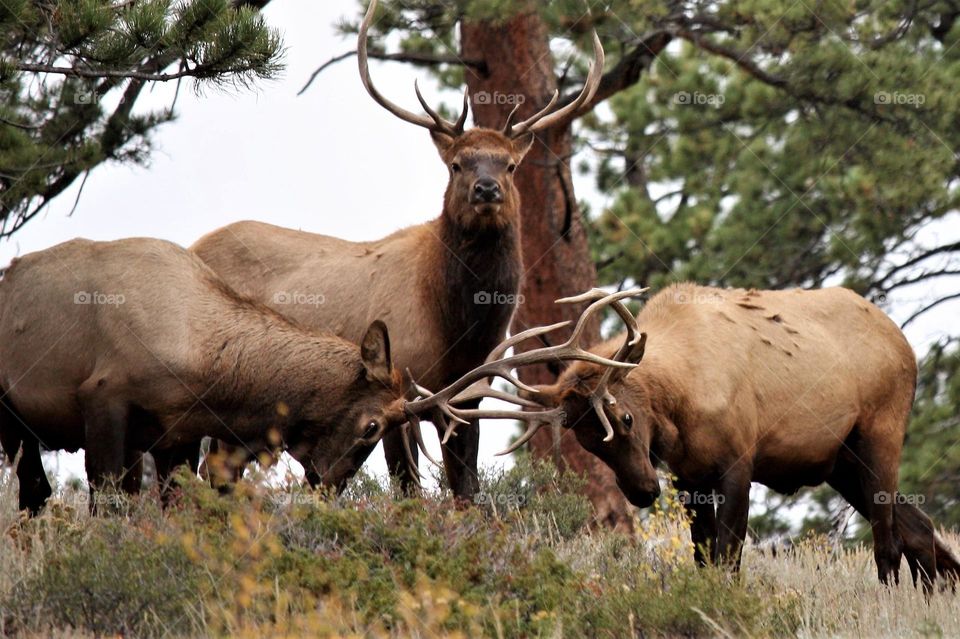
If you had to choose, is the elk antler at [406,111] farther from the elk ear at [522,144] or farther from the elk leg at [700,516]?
the elk leg at [700,516]

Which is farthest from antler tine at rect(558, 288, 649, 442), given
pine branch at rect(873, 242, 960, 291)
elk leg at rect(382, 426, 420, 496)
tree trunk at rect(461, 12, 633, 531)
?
pine branch at rect(873, 242, 960, 291)

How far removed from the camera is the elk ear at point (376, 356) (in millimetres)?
8680

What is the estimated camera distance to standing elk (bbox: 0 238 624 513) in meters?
8.54

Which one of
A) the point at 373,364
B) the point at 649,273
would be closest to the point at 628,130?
the point at 649,273

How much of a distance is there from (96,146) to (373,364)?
318 centimetres

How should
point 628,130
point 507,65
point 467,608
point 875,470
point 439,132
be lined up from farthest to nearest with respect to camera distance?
point 628,130
point 507,65
point 439,132
point 875,470
point 467,608

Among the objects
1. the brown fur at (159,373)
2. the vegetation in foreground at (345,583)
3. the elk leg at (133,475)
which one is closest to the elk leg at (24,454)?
the brown fur at (159,373)

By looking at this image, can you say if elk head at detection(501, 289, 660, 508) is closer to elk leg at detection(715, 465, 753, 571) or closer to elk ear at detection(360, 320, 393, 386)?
elk leg at detection(715, 465, 753, 571)

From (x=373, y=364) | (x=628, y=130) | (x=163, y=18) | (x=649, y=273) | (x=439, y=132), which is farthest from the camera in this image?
(x=628, y=130)

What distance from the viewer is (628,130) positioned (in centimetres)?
1920

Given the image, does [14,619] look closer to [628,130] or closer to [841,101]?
[841,101]

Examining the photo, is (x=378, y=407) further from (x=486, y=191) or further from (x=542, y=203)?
(x=542, y=203)

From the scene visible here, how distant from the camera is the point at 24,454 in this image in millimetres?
9023

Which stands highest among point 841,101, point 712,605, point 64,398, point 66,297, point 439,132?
point 841,101
